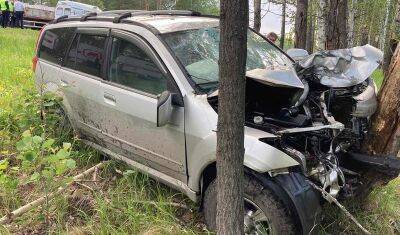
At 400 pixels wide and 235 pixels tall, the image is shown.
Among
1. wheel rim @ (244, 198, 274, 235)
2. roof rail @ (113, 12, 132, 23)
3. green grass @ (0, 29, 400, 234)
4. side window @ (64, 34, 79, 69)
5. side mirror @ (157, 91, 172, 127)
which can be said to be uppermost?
roof rail @ (113, 12, 132, 23)

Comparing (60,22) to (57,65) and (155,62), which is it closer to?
(57,65)

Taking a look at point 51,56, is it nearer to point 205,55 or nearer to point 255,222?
point 205,55

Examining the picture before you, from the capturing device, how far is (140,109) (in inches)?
165

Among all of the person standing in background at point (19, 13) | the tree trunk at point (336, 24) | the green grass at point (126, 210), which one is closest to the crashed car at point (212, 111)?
the green grass at point (126, 210)

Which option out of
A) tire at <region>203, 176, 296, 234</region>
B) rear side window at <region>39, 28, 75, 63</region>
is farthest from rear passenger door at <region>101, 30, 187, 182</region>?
rear side window at <region>39, 28, 75, 63</region>

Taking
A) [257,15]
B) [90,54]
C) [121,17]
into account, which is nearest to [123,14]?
[121,17]

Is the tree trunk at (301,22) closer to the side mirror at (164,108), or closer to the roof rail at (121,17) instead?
the roof rail at (121,17)

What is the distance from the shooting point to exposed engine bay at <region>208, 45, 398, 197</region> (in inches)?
139

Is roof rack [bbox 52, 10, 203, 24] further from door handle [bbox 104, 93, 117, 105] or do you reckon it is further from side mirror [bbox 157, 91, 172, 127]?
side mirror [bbox 157, 91, 172, 127]

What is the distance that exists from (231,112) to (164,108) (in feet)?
4.24

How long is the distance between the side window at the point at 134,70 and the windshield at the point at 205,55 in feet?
0.83

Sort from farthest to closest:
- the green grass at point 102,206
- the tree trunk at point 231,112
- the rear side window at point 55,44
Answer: the rear side window at point 55,44 → the green grass at point 102,206 → the tree trunk at point 231,112

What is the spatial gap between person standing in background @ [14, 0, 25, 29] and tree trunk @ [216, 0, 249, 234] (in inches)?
978

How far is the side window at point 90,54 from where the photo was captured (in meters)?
4.74
